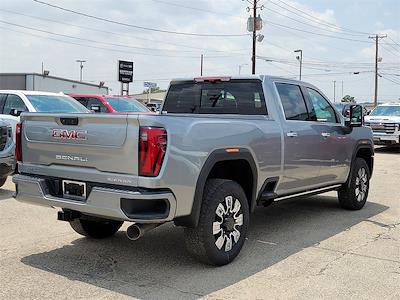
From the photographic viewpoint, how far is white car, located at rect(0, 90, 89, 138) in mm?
10133

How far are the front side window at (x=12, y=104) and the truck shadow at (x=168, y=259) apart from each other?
4.98 metres

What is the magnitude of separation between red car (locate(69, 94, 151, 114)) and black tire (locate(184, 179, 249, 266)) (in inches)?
366

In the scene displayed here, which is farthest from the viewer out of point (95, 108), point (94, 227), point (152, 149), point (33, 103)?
point (95, 108)

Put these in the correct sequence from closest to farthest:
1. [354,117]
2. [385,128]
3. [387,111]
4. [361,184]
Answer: [354,117]
[361,184]
[385,128]
[387,111]

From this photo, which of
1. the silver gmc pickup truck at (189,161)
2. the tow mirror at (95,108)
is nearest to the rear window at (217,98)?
the silver gmc pickup truck at (189,161)

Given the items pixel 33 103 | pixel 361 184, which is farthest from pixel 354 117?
pixel 33 103

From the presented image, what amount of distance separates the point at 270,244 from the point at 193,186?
1742 mm

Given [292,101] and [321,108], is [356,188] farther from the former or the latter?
[292,101]

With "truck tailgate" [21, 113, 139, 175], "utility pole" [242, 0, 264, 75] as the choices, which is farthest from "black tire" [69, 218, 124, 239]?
"utility pole" [242, 0, 264, 75]

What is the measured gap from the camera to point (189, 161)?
4.59 meters

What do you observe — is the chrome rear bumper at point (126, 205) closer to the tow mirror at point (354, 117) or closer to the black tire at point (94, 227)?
the black tire at point (94, 227)

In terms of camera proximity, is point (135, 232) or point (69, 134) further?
point (69, 134)

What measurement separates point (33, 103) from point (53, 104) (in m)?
0.43

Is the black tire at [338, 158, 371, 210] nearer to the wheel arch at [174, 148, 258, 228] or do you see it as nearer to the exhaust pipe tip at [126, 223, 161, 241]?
the wheel arch at [174, 148, 258, 228]
